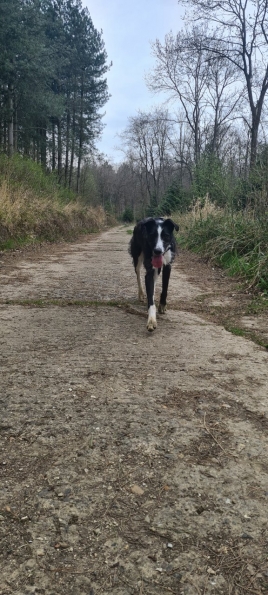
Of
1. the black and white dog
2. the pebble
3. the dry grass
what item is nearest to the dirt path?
the pebble

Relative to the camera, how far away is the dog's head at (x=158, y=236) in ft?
12.1

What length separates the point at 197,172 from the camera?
15.3 m

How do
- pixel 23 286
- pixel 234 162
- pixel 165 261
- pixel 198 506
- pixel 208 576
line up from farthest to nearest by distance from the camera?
pixel 234 162, pixel 23 286, pixel 165 261, pixel 198 506, pixel 208 576

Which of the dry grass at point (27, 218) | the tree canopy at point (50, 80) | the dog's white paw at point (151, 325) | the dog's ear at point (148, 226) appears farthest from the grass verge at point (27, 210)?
the dog's white paw at point (151, 325)

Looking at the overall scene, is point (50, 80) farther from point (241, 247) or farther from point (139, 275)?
point (139, 275)

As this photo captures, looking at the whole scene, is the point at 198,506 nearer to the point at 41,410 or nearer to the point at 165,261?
the point at 41,410

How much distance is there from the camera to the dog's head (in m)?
3.68

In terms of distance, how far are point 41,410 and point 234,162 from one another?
37.7 ft

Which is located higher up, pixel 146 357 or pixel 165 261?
pixel 165 261

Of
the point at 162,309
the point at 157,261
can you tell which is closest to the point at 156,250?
the point at 157,261

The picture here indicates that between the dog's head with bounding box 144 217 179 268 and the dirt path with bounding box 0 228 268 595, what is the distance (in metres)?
0.87

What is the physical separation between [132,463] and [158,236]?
103 inches

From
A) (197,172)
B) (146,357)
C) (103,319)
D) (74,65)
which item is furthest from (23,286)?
(74,65)

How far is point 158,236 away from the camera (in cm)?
374
